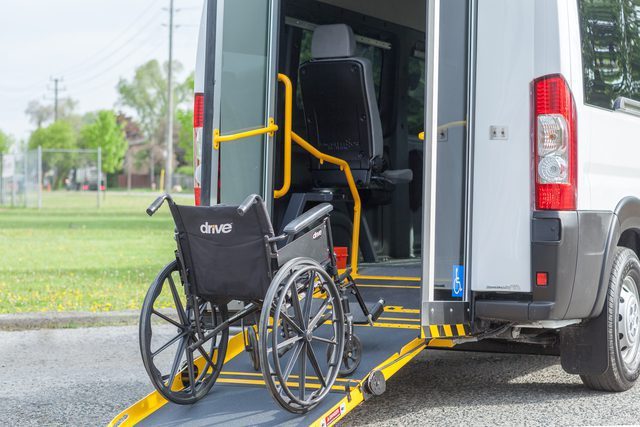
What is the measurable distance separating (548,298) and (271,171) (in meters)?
1.84

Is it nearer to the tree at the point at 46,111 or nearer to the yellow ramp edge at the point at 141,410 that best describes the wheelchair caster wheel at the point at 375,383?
the yellow ramp edge at the point at 141,410

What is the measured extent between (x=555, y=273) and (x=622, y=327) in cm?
88

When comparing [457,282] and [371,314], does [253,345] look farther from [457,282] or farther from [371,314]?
[457,282]

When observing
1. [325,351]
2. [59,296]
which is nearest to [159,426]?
[325,351]

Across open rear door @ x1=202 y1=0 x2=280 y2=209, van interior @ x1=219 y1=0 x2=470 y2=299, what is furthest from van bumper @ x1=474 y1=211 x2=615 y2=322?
open rear door @ x1=202 y1=0 x2=280 y2=209

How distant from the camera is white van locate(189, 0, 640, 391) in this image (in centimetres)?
506

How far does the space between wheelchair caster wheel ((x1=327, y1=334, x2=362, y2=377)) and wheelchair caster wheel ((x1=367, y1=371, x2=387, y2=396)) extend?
0.18 m

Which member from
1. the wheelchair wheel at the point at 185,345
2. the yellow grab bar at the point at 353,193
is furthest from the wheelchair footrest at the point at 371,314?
the yellow grab bar at the point at 353,193

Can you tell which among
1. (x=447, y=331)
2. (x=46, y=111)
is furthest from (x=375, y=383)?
(x=46, y=111)

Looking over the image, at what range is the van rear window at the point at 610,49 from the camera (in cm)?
542

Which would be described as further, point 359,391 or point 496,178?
point 496,178

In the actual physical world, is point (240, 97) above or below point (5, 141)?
below

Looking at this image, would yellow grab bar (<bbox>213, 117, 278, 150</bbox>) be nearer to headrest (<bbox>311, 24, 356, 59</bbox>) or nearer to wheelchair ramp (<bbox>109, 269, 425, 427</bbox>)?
wheelchair ramp (<bbox>109, 269, 425, 427</bbox>)

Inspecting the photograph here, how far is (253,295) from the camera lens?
185 inches
